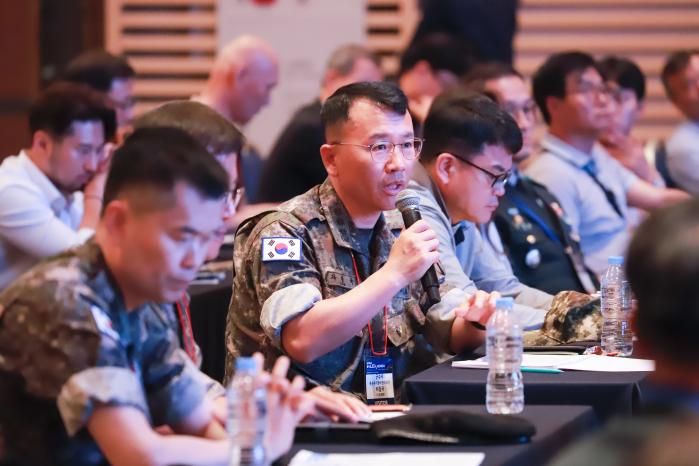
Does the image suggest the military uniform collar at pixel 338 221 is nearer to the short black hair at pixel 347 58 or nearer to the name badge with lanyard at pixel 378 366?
the name badge with lanyard at pixel 378 366

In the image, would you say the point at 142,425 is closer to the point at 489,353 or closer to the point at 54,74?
the point at 489,353

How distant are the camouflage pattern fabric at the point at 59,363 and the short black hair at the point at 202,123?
101 cm

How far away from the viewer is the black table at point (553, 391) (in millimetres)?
2828

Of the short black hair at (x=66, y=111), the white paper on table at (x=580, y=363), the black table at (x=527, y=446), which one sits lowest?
the white paper on table at (x=580, y=363)

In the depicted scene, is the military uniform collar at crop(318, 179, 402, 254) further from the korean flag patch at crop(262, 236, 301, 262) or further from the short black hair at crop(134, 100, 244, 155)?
the short black hair at crop(134, 100, 244, 155)

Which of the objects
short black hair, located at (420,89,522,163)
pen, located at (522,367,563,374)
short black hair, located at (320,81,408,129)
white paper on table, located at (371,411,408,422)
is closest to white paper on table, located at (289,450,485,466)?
white paper on table, located at (371,411,408,422)

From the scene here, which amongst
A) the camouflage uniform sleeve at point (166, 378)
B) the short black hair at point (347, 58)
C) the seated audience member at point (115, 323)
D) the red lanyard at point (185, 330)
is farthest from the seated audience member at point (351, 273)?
the short black hair at point (347, 58)

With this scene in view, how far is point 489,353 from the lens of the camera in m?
2.77

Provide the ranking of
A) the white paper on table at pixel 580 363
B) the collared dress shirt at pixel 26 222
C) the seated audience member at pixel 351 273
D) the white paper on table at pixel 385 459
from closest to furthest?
the white paper on table at pixel 385 459
the seated audience member at pixel 351 273
the white paper on table at pixel 580 363
the collared dress shirt at pixel 26 222

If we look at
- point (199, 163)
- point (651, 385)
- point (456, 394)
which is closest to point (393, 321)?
point (456, 394)

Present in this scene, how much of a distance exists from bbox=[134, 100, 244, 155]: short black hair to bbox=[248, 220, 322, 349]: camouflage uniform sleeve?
0.24 m

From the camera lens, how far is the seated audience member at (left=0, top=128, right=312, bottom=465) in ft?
6.63

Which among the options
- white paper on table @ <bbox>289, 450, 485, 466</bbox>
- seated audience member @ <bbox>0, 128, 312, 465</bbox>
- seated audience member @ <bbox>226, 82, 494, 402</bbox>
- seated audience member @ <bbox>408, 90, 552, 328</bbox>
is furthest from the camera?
seated audience member @ <bbox>408, 90, 552, 328</bbox>

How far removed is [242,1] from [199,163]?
22.0ft
